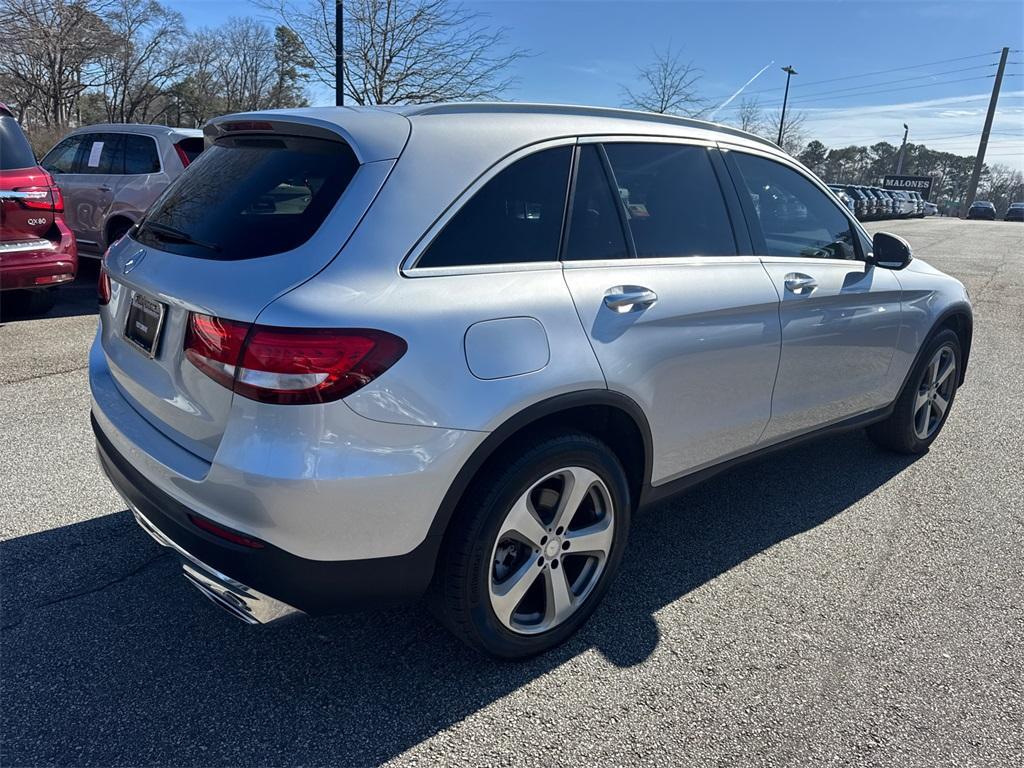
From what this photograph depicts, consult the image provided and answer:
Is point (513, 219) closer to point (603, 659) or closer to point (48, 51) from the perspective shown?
point (603, 659)

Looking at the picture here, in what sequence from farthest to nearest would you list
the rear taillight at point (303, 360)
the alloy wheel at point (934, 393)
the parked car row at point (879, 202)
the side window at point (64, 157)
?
the parked car row at point (879, 202) → the side window at point (64, 157) → the alloy wheel at point (934, 393) → the rear taillight at point (303, 360)

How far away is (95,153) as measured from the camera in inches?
335

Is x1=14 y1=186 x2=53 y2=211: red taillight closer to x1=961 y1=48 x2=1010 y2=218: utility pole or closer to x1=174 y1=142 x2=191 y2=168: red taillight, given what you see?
x1=174 y1=142 x2=191 y2=168: red taillight

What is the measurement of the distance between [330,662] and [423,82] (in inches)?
769

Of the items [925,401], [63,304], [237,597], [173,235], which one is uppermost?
[173,235]

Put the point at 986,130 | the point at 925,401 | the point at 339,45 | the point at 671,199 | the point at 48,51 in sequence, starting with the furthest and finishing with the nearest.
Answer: the point at 986,130 < the point at 48,51 < the point at 339,45 < the point at 925,401 < the point at 671,199

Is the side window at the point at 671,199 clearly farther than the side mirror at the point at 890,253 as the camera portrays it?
No

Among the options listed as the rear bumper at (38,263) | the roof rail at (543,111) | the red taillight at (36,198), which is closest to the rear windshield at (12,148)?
the red taillight at (36,198)

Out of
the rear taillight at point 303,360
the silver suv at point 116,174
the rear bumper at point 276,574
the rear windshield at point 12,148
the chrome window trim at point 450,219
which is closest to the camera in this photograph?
the rear taillight at point 303,360

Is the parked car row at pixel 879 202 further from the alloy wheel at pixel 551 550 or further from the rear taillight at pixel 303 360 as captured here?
the rear taillight at pixel 303 360

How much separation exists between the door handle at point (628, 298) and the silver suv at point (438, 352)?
10mm

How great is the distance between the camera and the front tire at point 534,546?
2270 mm

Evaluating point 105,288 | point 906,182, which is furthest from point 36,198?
point 906,182

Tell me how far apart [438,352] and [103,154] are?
8135 millimetres
